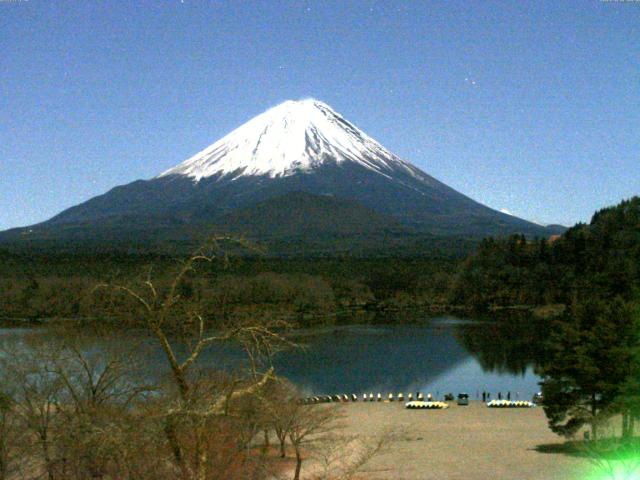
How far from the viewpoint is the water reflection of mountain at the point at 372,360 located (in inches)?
1262

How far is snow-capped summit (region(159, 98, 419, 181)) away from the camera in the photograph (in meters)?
186

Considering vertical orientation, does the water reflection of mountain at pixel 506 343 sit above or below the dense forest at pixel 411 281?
below

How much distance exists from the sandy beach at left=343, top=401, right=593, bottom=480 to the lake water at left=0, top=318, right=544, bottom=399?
5.03 meters

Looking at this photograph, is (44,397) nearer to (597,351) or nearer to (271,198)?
(597,351)

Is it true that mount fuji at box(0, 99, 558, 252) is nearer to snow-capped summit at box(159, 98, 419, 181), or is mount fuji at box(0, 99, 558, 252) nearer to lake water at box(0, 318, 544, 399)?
snow-capped summit at box(159, 98, 419, 181)

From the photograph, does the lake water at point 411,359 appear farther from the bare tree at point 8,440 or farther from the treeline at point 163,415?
the bare tree at point 8,440

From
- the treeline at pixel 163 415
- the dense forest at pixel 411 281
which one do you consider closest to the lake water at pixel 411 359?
the treeline at pixel 163 415

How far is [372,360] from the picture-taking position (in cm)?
3822

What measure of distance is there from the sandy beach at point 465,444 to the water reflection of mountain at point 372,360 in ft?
18.7

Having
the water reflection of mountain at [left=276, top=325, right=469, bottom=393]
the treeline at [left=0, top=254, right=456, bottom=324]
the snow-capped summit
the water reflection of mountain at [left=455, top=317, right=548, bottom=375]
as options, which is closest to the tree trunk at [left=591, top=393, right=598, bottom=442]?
the water reflection of mountain at [left=276, top=325, right=469, bottom=393]

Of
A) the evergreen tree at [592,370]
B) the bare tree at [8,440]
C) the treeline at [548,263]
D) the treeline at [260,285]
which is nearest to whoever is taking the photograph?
the bare tree at [8,440]

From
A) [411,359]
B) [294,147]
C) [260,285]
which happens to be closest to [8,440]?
[411,359]

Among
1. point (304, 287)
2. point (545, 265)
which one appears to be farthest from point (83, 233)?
point (545, 265)

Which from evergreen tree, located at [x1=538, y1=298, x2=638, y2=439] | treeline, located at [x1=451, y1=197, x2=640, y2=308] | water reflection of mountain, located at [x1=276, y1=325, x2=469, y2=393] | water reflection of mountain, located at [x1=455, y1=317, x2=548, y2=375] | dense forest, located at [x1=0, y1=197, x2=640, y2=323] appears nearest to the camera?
evergreen tree, located at [x1=538, y1=298, x2=638, y2=439]
